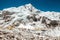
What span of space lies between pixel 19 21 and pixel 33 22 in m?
1.82

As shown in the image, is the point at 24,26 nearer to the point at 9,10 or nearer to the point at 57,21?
the point at 57,21

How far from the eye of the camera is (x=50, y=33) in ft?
55.3

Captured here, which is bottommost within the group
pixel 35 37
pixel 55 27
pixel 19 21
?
pixel 35 37

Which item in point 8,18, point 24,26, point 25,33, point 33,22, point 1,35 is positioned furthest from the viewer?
point 8,18

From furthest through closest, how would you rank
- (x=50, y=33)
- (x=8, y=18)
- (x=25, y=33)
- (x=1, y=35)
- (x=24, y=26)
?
1. (x=8, y=18)
2. (x=24, y=26)
3. (x=50, y=33)
4. (x=25, y=33)
5. (x=1, y=35)

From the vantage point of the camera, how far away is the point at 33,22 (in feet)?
64.3

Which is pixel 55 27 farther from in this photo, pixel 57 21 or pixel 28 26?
pixel 28 26

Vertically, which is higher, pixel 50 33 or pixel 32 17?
pixel 32 17

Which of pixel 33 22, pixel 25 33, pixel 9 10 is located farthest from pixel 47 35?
pixel 9 10

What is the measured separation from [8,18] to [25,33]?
6.99m

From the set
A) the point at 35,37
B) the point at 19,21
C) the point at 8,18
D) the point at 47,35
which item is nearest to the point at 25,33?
the point at 35,37

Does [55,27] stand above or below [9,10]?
below

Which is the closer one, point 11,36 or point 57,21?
point 11,36

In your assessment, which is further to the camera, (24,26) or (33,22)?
(33,22)
